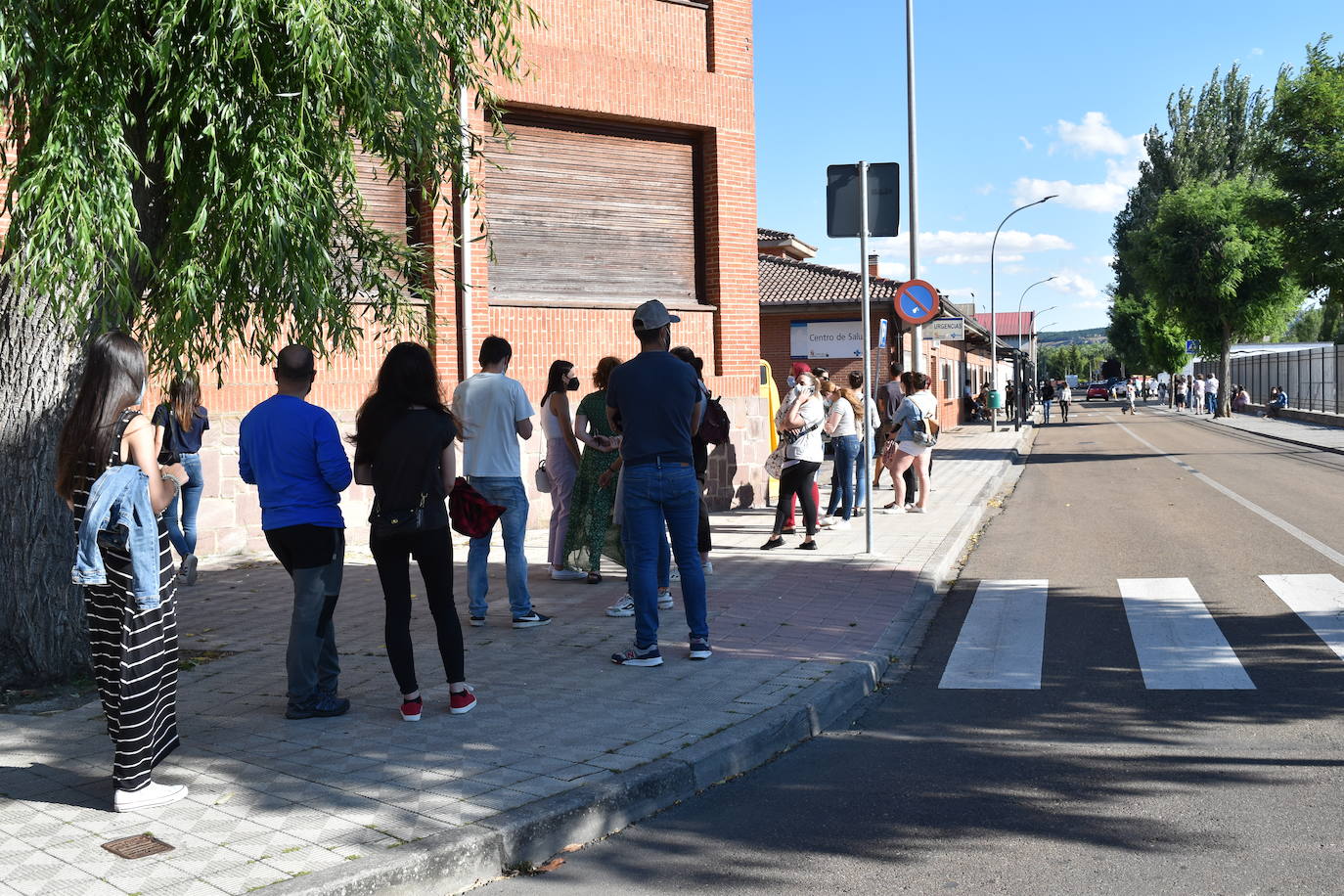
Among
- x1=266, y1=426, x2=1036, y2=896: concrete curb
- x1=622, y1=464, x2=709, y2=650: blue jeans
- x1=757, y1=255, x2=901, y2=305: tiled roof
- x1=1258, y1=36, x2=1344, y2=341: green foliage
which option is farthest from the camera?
x1=757, y1=255, x2=901, y2=305: tiled roof

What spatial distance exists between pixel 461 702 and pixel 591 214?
30.5ft

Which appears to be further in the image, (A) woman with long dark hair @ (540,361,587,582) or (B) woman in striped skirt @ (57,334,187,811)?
(A) woman with long dark hair @ (540,361,587,582)

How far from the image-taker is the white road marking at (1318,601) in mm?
7216

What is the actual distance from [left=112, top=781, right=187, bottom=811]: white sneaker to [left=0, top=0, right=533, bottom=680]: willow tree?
222 cm

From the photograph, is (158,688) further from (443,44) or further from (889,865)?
(443,44)

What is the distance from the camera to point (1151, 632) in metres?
7.50

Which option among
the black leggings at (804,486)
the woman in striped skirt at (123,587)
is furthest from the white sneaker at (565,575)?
the woman in striped skirt at (123,587)

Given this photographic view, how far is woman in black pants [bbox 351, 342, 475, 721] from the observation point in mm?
5566

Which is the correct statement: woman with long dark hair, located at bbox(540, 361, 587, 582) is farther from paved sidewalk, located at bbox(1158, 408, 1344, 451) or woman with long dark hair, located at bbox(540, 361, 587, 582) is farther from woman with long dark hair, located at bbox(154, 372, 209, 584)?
paved sidewalk, located at bbox(1158, 408, 1344, 451)

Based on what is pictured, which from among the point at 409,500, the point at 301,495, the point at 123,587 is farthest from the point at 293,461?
the point at 123,587

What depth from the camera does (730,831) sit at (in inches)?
171

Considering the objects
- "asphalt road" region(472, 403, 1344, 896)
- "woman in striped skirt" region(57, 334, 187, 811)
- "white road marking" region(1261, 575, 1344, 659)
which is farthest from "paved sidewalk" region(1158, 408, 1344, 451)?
"woman in striped skirt" region(57, 334, 187, 811)

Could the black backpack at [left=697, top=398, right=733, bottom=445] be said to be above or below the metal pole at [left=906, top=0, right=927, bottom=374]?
below

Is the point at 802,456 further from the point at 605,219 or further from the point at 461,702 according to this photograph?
the point at 461,702
